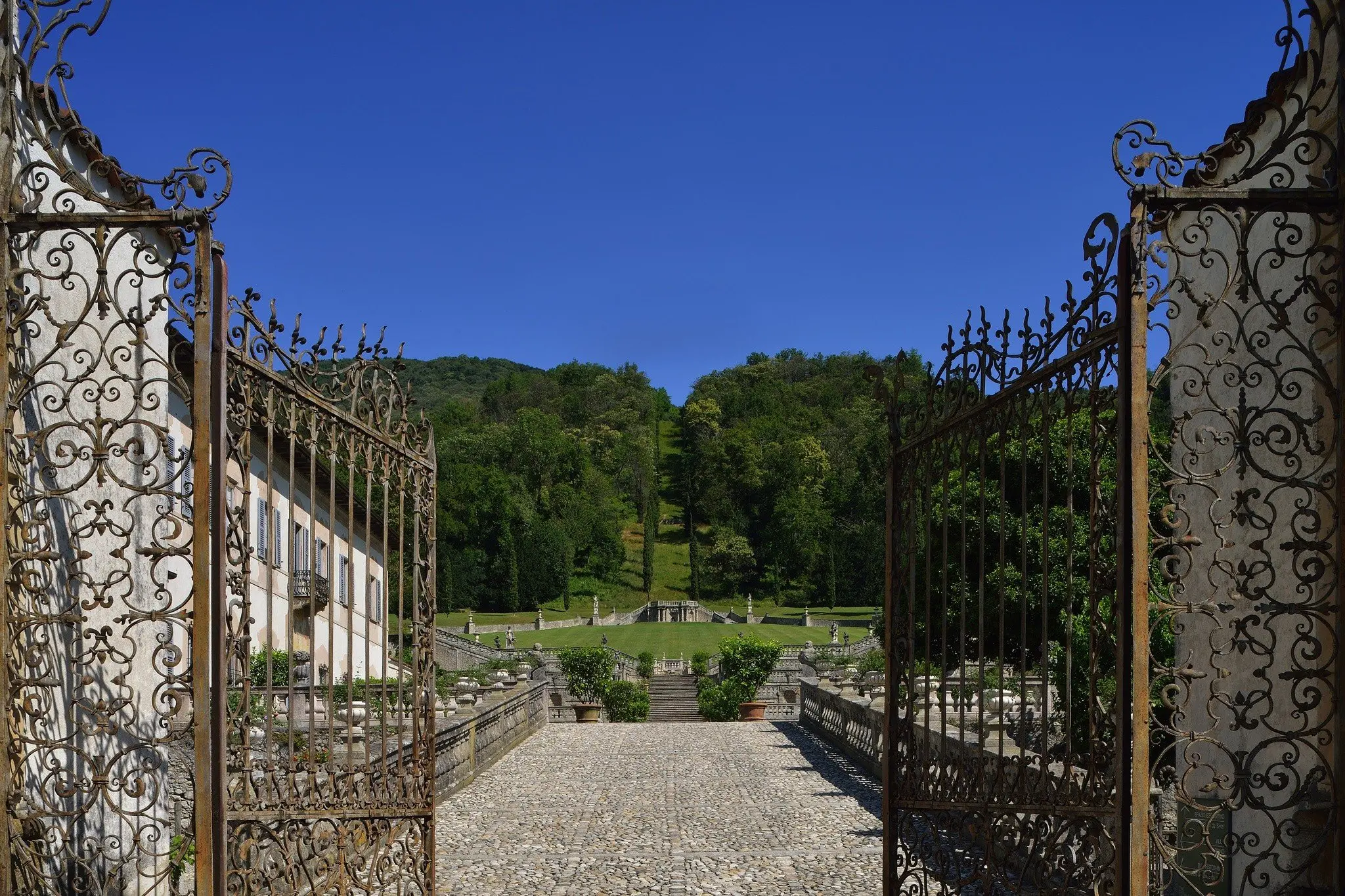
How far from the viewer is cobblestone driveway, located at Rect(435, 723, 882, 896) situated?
9.56 m

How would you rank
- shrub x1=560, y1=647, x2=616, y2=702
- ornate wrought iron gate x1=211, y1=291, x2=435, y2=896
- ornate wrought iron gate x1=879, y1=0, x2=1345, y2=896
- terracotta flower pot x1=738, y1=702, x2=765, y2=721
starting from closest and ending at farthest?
ornate wrought iron gate x1=879, y1=0, x2=1345, y2=896 < ornate wrought iron gate x1=211, y1=291, x2=435, y2=896 < terracotta flower pot x1=738, y1=702, x2=765, y2=721 < shrub x1=560, y1=647, x2=616, y2=702

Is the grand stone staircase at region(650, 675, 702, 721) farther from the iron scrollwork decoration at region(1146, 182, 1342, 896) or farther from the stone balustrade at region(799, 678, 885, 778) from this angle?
the iron scrollwork decoration at region(1146, 182, 1342, 896)

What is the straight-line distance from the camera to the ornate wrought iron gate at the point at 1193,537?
4.62 meters

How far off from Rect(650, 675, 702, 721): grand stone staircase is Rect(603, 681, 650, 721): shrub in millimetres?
1414

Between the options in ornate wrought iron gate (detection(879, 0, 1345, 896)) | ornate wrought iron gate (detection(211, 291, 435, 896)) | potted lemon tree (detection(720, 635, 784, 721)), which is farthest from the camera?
potted lemon tree (detection(720, 635, 784, 721))

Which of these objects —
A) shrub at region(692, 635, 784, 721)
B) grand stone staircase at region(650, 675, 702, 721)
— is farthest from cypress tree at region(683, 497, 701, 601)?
shrub at region(692, 635, 784, 721)

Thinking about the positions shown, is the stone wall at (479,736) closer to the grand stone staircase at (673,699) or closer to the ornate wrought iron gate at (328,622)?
the ornate wrought iron gate at (328,622)

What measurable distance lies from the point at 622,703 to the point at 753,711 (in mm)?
Answer: 4474

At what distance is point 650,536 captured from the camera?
3123 inches

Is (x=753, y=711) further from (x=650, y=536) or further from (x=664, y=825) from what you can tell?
(x=650, y=536)

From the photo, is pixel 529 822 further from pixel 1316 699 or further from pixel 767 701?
pixel 767 701

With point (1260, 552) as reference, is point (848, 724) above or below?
below

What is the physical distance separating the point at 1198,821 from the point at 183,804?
29.5ft

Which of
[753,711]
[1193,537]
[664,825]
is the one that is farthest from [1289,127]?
[753,711]
